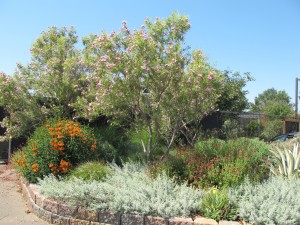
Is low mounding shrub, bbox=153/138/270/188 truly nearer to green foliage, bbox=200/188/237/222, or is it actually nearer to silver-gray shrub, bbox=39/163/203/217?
silver-gray shrub, bbox=39/163/203/217

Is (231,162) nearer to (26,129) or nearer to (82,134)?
(82,134)

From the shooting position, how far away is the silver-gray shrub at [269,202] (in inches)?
A: 171

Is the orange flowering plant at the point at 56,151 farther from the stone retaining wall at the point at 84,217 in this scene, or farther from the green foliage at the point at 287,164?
the green foliage at the point at 287,164

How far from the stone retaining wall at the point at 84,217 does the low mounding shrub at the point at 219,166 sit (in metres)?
1.28

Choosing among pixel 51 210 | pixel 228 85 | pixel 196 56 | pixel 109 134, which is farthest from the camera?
pixel 228 85

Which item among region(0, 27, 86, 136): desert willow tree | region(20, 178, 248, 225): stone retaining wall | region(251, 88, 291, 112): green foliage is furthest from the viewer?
region(251, 88, 291, 112): green foliage

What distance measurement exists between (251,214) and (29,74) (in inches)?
321

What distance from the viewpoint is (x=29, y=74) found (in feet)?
34.6

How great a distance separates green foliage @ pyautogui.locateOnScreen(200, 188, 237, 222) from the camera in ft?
15.5

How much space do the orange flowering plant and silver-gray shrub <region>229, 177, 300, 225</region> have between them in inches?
140

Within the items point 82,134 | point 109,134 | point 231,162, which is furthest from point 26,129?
point 231,162

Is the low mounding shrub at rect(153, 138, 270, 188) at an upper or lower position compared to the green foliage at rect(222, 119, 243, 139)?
lower

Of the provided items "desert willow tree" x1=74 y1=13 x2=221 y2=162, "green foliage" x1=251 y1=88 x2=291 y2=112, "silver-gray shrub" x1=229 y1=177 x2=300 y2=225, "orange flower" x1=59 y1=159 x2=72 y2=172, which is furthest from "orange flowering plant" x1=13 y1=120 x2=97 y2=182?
"green foliage" x1=251 y1=88 x2=291 y2=112

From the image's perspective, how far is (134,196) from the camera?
4.94 metres
